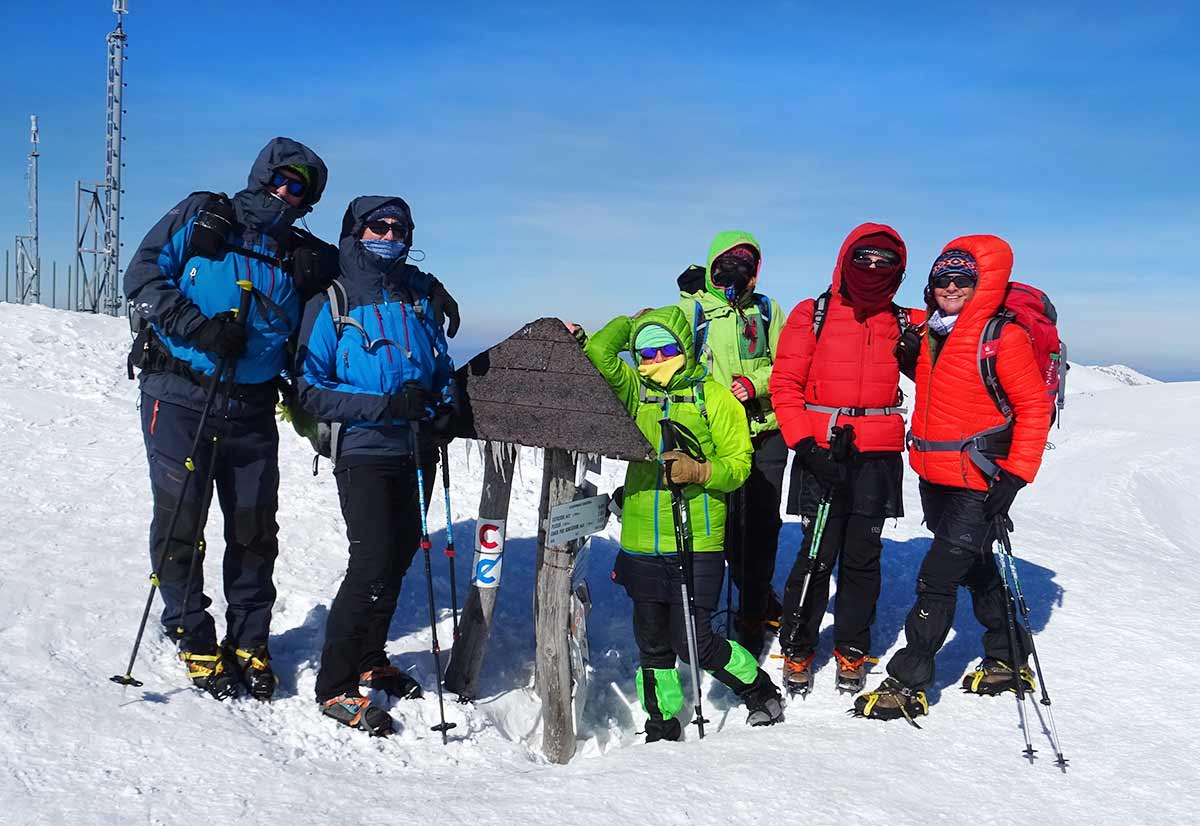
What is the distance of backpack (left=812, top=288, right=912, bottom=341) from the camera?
18.2 ft

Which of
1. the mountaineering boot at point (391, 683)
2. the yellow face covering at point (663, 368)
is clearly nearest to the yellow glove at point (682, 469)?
the yellow face covering at point (663, 368)

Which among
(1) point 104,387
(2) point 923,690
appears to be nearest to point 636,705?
(2) point 923,690

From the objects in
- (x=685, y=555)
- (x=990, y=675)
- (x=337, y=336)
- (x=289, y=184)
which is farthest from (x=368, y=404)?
(x=990, y=675)

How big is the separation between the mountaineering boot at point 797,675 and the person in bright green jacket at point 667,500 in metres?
0.58

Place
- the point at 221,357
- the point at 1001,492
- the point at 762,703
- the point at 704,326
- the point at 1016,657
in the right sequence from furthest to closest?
the point at 704,326 → the point at 762,703 → the point at 1016,657 → the point at 1001,492 → the point at 221,357

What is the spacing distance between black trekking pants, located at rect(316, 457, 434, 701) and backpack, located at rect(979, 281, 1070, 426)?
329cm

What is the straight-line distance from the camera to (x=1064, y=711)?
5.46m

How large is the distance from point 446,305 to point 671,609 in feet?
7.24

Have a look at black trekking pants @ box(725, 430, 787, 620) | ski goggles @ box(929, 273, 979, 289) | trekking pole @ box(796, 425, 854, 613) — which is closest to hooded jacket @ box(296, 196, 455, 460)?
trekking pole @ box(796, 425, 854, 613)

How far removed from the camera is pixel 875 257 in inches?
207

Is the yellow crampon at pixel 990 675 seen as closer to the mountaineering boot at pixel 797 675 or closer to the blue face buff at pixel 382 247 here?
the mountaineering boot at pixel 797 675

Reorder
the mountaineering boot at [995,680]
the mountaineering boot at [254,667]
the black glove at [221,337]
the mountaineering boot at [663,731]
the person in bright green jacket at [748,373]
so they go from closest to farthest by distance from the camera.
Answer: the black glove at [221,337]
the mountaineering boot at [254,667]
the mountaineering boot at [663,731]
the mountaineering boot at [995,680]
the person in bright green jacket at [748,373]

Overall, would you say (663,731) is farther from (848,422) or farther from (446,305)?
(446,305)

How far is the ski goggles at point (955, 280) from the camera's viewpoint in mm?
5152
